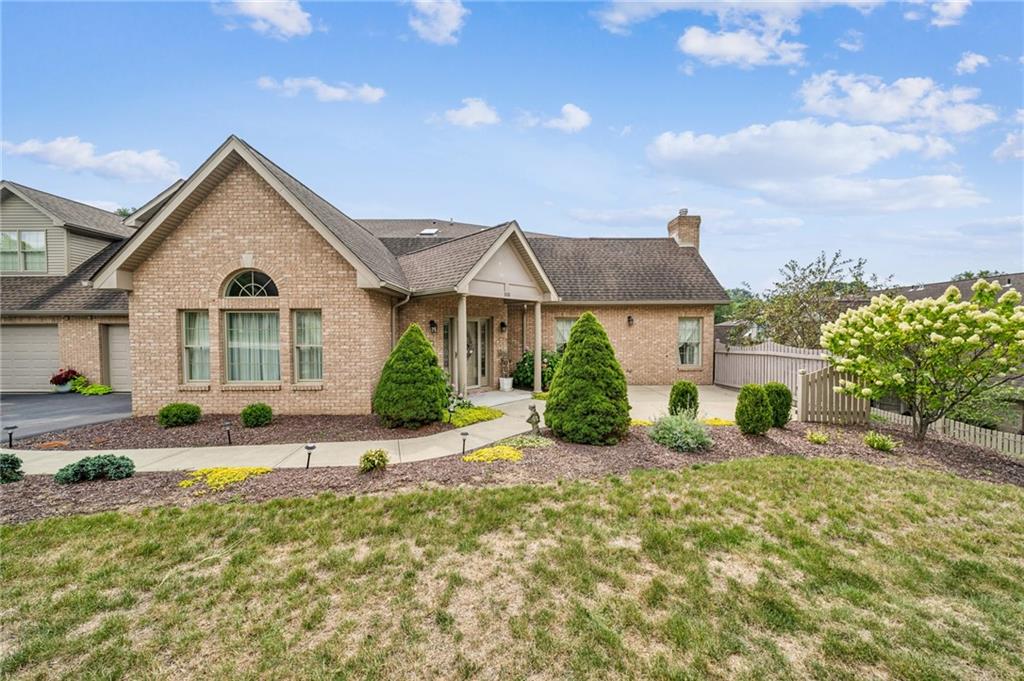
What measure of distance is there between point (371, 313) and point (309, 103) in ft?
22.6

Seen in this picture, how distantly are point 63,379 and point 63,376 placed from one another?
10 centimetres

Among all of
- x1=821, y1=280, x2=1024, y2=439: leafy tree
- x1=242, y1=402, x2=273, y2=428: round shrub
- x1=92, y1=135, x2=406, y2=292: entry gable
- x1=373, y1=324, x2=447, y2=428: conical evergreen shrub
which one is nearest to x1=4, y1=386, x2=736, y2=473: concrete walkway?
x1=373, y1=324, x2=447, y2=428: conical evergreen shrub

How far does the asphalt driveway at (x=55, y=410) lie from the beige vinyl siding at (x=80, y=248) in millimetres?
4864

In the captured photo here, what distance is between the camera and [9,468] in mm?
5770

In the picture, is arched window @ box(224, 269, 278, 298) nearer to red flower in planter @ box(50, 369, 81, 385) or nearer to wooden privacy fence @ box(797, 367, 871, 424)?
red flower in planter @ box(50, 369, 81, 385)

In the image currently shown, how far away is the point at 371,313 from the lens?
9.83 meters

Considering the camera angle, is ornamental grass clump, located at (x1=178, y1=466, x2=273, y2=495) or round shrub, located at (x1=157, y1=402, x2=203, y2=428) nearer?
ornamental grass clump, located at (x1=178, y1=466, x2=273, y2=495)

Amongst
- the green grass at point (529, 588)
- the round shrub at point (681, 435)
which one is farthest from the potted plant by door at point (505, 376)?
the green grass at point (529, 588)

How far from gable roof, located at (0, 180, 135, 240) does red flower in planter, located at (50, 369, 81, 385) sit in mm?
5259

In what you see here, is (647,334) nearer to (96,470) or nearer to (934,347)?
(934,347)

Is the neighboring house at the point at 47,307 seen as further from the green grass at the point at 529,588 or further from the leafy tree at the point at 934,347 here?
the leafy tree at the point at 934,347

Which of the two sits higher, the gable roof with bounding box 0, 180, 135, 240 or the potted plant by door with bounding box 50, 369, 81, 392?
the gable roof with bounding box 0, 180, 135, 240

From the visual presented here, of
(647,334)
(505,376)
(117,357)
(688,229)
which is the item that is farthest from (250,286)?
(688,229)

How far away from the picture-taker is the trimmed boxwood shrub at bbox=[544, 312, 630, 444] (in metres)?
7.45
